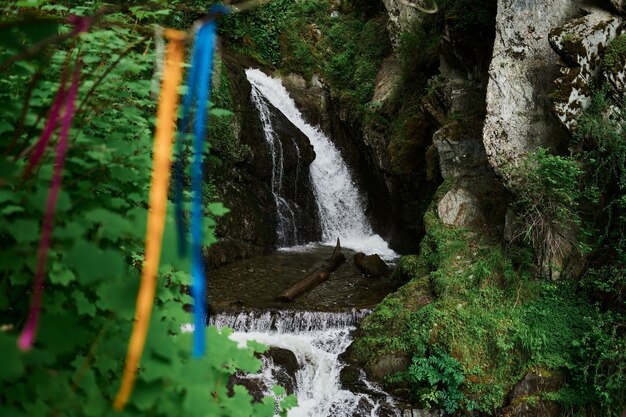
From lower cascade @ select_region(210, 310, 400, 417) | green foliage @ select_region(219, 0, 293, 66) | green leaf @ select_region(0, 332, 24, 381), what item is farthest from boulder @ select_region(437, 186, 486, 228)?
green foliage @ select_region(219, 0, 293, 66)

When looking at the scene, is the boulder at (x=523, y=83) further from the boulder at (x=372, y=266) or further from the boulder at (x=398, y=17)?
the boulder at (x=398, y=17)

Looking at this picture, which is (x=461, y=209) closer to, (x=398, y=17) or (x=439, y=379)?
(x=439, y=379)

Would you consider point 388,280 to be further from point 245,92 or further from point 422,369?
point 245,92

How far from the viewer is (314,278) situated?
9734mm

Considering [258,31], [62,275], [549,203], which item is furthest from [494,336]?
[258,31]

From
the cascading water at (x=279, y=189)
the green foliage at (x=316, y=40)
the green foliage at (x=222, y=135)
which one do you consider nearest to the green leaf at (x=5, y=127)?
the green foliage at (x=222, y=135)

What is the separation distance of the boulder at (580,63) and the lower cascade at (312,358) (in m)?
4.55

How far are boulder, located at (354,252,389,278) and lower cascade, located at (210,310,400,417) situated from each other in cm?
241

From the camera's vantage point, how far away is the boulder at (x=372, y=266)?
34.0ft

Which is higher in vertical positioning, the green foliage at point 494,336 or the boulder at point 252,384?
the green foliage at point 494,336

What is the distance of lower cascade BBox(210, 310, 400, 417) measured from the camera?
653 cm

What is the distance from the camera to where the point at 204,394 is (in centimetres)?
126

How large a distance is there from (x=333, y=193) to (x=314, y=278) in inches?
217

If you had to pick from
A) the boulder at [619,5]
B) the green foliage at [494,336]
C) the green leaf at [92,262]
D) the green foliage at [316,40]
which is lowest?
the green foliage at [494,336]
